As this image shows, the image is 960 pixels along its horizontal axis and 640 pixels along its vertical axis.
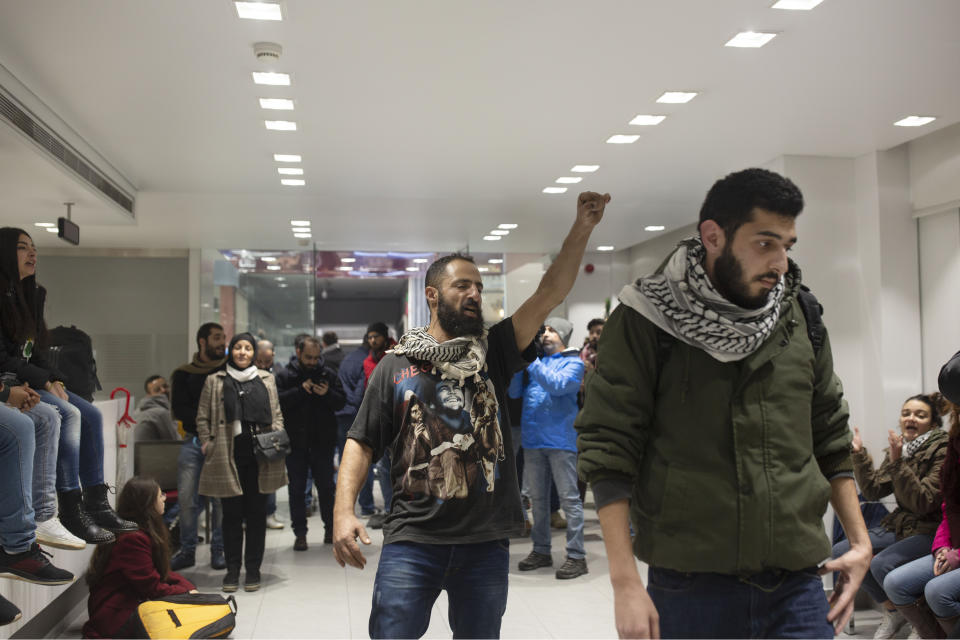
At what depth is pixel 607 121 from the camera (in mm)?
5695

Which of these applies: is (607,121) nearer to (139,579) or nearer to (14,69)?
(14,69)

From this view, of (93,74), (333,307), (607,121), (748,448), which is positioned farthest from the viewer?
(333,307)

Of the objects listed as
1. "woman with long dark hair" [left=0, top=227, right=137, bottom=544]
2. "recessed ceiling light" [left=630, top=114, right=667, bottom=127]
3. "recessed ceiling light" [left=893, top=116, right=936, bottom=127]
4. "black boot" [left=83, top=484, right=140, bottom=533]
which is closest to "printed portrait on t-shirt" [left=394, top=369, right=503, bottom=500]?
"woman with long dark hair" [left=0, top=227, right=137, bottom=544]

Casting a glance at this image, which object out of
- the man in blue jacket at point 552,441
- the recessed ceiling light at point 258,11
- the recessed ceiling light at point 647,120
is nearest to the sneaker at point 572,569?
the man in blue jacket at point 552,441

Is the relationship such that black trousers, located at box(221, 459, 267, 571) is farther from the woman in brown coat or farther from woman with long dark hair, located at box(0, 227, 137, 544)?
woman with long dark hair, located at box(0, 227, 137, 544)

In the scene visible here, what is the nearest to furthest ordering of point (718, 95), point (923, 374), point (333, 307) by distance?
point (718, 95) < point (923, 374) < point (333, 307)

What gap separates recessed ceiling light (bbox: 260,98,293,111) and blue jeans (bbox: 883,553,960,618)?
414 cm

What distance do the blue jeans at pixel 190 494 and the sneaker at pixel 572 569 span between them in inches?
96.2

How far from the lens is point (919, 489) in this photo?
4.16 metres

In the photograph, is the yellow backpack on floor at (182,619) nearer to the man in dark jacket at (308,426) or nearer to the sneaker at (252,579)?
the sneaker at (252,579)

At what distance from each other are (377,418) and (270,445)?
3.22 meters

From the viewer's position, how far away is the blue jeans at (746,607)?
1685 mm

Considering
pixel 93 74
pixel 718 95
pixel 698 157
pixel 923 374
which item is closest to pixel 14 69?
pixel 93 74

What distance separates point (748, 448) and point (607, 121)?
4.30 meters
